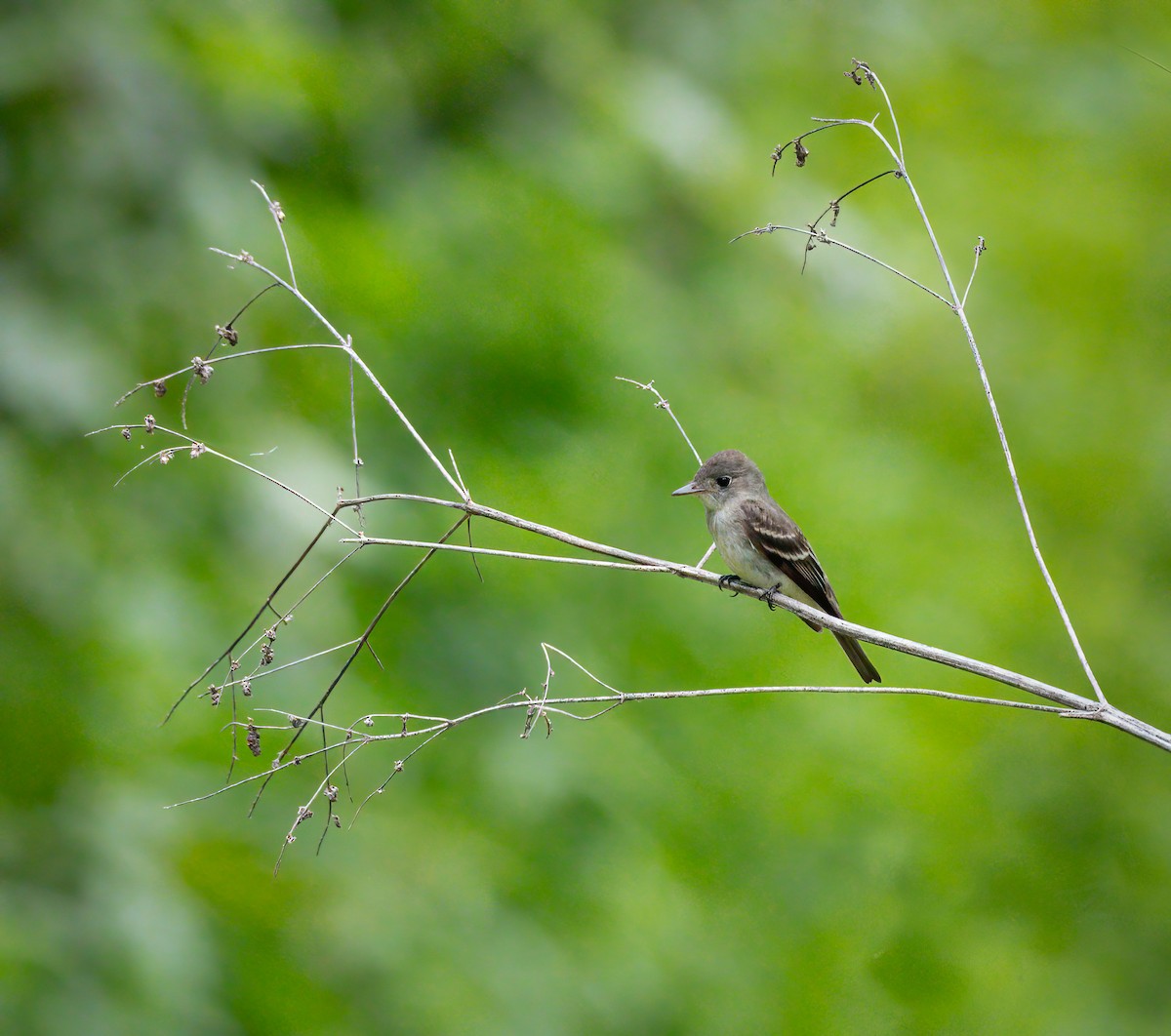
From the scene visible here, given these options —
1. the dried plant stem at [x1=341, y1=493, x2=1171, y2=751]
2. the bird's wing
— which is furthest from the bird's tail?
the dried plant stem at [x1=341, y1=493, x2=1171, y2=751]

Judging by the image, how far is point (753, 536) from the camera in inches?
174

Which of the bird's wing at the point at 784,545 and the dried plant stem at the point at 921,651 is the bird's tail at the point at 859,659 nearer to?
the bird's wing at the point at 784,545

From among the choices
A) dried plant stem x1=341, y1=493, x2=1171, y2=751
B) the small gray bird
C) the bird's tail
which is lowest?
dried plant stem x1=341, y1=493, x2=1171, y2=751

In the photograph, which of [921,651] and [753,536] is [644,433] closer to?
[753,536]

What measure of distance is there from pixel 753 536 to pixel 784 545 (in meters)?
0.16

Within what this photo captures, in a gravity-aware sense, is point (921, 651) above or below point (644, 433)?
below

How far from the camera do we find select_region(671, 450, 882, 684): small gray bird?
4.42 m

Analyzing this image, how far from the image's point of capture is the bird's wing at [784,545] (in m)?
4.43

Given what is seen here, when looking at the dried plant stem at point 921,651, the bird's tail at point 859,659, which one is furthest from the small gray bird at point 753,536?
the dried plant stem at point 921,651

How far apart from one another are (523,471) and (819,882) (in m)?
2.55

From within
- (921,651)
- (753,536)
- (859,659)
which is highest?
(753,536)

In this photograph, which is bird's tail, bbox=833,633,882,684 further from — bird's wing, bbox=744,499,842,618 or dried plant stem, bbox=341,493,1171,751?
dried plant stem, bbox=341,493,1171,751

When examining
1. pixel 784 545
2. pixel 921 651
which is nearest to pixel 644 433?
pixel 784 545

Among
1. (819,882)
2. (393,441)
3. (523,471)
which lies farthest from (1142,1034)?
(393,441)
